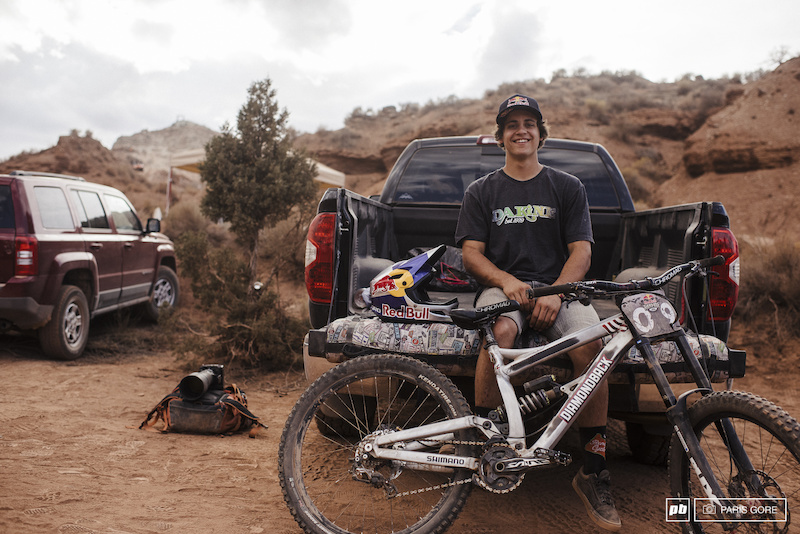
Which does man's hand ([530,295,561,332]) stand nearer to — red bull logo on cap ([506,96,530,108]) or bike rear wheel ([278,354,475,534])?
bike rear wheel ([278,354,475,534])

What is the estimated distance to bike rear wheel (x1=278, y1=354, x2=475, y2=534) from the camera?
2.13m

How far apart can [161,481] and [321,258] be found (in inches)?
59.6

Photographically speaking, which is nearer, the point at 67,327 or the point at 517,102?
the point at 517,102

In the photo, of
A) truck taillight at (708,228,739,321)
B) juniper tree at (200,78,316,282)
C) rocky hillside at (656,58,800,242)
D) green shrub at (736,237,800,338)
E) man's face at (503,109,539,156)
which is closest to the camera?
truck taillight at (708,228,739,321)

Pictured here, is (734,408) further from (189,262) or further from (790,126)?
(790,126)

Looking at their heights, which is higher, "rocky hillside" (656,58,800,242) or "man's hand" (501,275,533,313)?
"rocky hillside" (656,58,800,242)

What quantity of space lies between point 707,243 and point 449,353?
1493 mm

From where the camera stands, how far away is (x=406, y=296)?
2.54 metres

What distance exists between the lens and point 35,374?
5.25 m

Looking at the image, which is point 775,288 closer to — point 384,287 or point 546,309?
point 546,309

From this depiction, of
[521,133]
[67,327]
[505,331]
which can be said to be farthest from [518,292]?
[67,327]

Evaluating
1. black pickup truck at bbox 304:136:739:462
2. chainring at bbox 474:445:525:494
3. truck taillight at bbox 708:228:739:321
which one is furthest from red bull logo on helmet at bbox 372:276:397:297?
truck taillight at bbox 708:228:739:321

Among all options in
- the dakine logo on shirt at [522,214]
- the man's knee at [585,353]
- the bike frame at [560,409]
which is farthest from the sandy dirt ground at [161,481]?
the dakine logo on shirt at [522,214]

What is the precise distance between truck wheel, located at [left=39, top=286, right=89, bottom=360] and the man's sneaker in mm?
5552
